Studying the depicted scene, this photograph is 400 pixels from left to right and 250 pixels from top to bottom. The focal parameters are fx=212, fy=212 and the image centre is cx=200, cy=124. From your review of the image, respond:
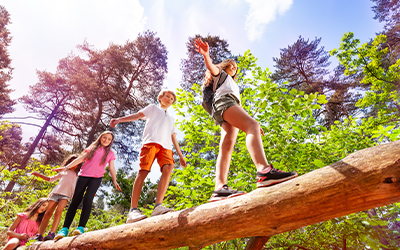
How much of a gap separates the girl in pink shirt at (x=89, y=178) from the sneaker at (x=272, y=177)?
2.86 meters

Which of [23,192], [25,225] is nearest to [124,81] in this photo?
[23,192]

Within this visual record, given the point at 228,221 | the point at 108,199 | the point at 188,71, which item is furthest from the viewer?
the point at 188,71

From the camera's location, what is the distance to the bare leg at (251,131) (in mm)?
1846

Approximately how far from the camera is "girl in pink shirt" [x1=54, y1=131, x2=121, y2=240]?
3361mm

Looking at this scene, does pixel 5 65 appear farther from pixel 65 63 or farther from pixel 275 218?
pixel 275 218

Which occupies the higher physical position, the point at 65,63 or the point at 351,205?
the point at 65,63

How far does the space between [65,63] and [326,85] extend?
19.1m

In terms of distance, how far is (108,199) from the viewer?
11.2m

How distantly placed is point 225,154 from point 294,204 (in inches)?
Answer: 38.5

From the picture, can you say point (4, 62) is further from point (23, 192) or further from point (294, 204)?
point (294, 204)

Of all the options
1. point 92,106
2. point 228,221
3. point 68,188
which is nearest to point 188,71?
point 92,106

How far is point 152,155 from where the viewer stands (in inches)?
111

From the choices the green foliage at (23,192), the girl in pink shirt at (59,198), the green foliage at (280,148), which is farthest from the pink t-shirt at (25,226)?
the green foliage at (280,148)

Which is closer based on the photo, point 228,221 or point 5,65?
point 228,221
